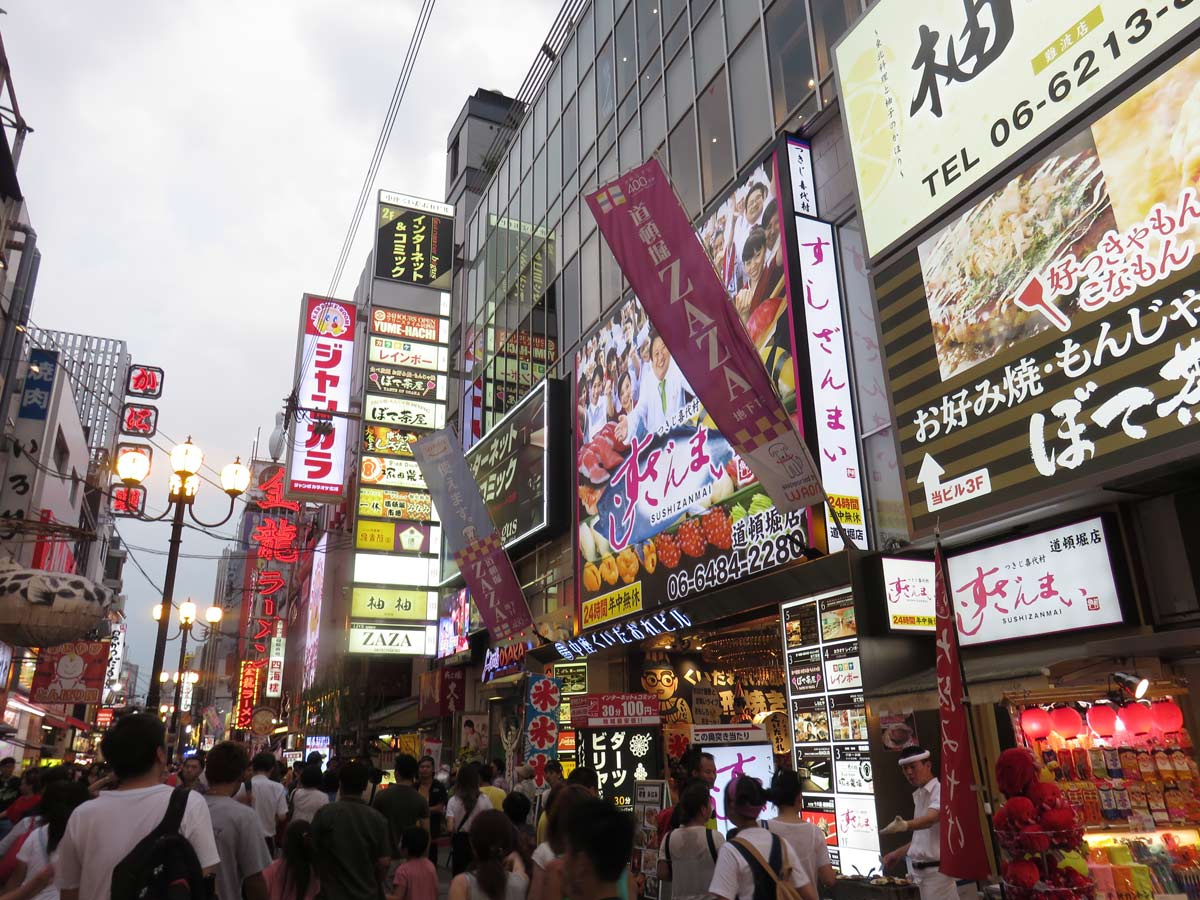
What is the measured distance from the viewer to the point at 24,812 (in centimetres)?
669

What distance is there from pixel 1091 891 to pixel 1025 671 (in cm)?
321

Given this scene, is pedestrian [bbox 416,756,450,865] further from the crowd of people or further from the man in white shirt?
the man in white shirt

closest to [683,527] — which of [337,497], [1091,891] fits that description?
[1091,891]

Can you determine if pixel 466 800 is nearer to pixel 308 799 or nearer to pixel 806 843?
pixel 308 799

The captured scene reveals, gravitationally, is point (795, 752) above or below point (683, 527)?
below

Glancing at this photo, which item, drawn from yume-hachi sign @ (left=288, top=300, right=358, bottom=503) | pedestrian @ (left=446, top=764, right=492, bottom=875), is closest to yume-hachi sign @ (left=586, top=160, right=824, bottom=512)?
pedestrian @ (left=446, top=764, right=492, bottom=875)

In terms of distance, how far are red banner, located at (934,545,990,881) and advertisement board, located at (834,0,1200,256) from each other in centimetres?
590

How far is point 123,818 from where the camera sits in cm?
340

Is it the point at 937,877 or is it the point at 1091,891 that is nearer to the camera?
the point at 1091,891

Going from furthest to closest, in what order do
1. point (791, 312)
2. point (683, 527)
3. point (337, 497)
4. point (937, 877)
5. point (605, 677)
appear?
1. point (337, 497)
2. point (605, 677)
3. point (683, 527)
4. point (791, 312)
5. point (937, 877)

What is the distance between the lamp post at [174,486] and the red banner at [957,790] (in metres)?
11.1

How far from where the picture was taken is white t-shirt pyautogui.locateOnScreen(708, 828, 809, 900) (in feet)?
14.9

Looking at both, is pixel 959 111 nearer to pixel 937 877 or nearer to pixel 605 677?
pixel 937 877

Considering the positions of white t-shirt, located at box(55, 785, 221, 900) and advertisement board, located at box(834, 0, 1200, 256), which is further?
advertisement board, located at box(834, 0, 1200, 256)
